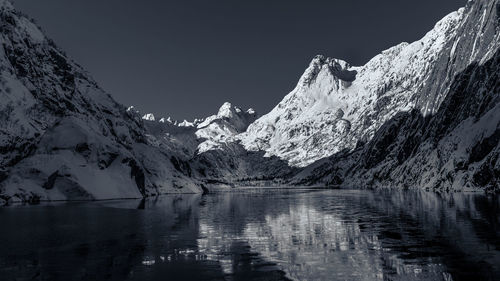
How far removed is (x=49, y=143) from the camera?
105 m

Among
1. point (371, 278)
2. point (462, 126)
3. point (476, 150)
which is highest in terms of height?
point (462, 126)

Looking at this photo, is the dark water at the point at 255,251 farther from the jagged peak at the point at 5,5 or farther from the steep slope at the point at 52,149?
the jagged peak at the point at 5,5

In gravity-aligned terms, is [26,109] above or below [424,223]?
above

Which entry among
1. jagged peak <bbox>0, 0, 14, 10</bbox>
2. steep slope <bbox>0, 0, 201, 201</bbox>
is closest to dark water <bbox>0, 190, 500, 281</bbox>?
steep slope <bbox>0, 0, 201, 201</bbox>

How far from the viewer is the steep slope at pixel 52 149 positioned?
9425cm

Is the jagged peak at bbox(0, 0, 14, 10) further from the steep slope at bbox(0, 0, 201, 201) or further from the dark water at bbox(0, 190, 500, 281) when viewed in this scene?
the dark water at bbox(0, 190, 500, 281)

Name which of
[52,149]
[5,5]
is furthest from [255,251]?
[5,5]

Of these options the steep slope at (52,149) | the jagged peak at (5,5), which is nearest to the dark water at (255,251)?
the steep slope at (52,149)

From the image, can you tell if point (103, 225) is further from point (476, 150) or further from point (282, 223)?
point (476, 150)

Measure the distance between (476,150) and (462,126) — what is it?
32.6 meters

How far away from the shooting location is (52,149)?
342 feet

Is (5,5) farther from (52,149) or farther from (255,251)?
(255,251)

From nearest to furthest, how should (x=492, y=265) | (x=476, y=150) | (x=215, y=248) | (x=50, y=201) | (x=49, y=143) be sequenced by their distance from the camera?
(x=492, y=265), (x=215, y=248), (x=50, y=201), (x=49, y=143), (x=476, y=150)

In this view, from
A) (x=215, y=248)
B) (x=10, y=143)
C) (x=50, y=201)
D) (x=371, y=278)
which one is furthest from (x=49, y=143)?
(x=371, y=278)
